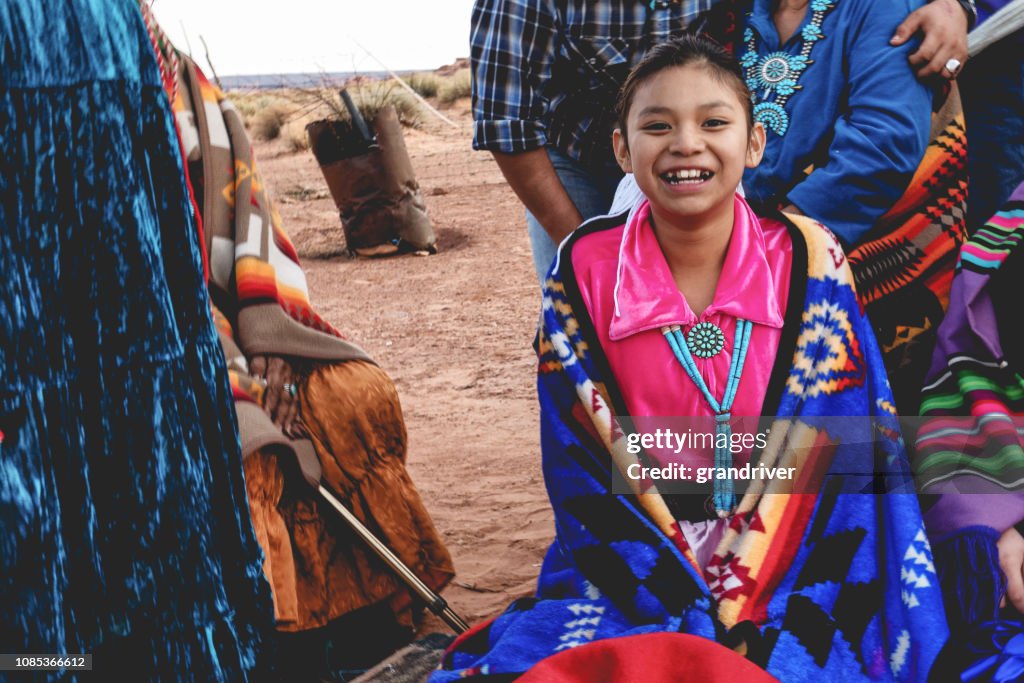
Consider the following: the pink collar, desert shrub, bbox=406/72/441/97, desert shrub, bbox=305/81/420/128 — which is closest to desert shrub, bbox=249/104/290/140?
desert shrub, bbox=305/81/420/128

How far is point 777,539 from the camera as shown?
6.47ft

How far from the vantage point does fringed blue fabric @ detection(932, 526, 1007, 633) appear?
1869 mm

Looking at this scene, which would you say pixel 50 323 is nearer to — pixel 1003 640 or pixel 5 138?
pixel 5 138

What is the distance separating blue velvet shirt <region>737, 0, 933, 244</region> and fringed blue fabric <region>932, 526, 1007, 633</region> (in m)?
0.91

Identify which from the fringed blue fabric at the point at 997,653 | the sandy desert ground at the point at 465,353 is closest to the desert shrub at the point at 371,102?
the sandy desert ground at the point at 465,353

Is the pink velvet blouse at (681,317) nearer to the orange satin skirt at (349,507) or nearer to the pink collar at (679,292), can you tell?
the pink collar at (679,292)

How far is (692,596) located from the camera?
6.13ft

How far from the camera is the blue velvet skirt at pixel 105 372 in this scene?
1.62m

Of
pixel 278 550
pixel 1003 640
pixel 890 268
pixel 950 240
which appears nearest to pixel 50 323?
pixel 278 550

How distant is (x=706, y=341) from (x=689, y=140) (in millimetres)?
439

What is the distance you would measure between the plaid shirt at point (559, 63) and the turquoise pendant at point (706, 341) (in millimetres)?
1137

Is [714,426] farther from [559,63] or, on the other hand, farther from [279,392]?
[559,63]

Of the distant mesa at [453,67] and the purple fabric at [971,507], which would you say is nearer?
the purple fabric at [971,507]

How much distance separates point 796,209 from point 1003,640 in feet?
3.95
